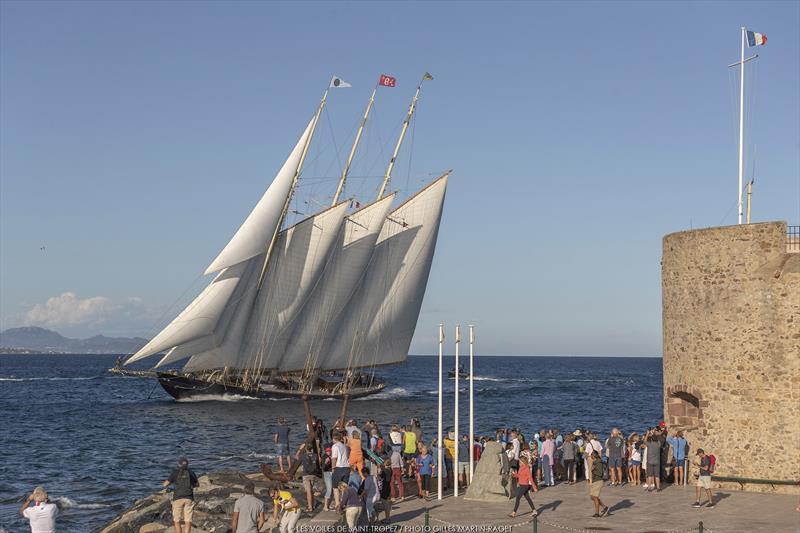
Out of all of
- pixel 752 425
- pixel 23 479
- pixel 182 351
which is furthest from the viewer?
pixel 182 351

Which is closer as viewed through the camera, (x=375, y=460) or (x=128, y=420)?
(x=375, y=460)

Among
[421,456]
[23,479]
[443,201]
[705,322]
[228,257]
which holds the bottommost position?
[23,479]

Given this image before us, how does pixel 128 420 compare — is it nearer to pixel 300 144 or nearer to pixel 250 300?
pixel 250 300

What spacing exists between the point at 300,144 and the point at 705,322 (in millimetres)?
55618

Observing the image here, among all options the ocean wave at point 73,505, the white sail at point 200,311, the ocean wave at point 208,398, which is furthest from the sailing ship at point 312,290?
the ocean wave at point 73,505

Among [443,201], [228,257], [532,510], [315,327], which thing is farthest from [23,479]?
[443,201]

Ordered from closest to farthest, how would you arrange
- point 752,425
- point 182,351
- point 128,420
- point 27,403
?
point 752,425, point 128,420, point 182,351, point 27,403

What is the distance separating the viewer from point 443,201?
253 feet

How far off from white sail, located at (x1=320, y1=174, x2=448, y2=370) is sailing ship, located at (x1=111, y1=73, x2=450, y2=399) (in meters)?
0.08

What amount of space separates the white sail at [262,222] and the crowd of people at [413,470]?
42.9m

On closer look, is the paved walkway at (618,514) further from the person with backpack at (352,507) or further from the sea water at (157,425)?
the sea water at (157,425)

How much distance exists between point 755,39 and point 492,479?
14291 mm

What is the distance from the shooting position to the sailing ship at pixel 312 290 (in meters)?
71.6

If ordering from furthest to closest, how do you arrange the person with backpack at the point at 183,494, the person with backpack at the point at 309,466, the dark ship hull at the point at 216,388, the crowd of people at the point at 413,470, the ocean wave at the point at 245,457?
the dark ship hull at the point at 216,388
the ocean wave at the point at 245,457
the person with backpack at the point at 309,466
the person with backpack at the point at 183,494
the crowd of people at the point at 413,470
